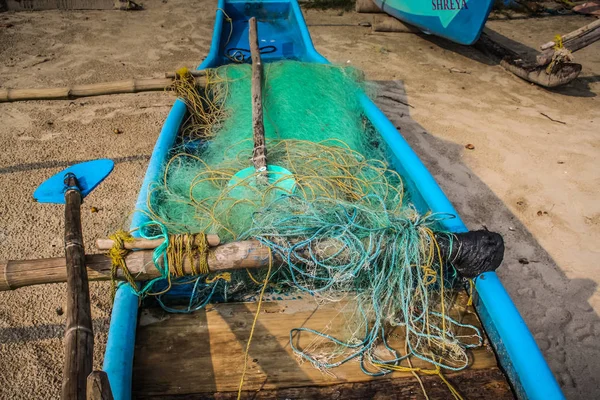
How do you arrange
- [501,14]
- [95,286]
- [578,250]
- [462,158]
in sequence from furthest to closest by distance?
[501,14] → [462,158] → [578,250] → [95,286]

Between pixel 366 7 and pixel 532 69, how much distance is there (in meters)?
3.96

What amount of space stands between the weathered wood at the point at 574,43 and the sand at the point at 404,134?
1.48 feet

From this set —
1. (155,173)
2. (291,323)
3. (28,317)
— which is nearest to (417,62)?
(155,173)

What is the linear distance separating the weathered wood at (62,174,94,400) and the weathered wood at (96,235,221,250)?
124mm

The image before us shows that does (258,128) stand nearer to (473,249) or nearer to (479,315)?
(473,249)

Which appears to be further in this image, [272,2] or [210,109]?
[272,2]

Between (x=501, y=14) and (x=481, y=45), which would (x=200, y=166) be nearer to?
(x=481, y=45)

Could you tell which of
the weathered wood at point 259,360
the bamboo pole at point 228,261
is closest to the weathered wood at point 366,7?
the bamboo pole at point 228,261

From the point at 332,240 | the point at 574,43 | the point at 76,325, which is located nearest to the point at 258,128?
the point at 332,240

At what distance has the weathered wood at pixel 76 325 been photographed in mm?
1636

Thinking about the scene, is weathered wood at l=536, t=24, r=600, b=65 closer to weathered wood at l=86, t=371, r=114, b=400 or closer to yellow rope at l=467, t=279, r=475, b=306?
yellow rope at l=467, t=279, r=475, b=306

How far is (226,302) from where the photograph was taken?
263 cm

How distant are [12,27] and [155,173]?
23.5 ft

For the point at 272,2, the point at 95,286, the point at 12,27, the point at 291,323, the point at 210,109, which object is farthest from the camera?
the point at 12,27
